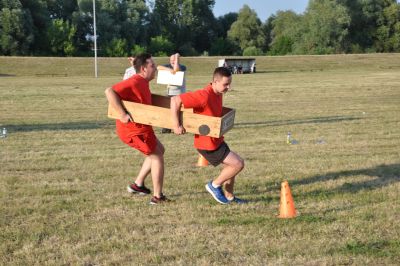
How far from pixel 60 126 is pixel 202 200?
345 inches

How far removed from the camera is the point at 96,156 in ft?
33.7

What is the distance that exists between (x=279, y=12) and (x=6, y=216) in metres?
106

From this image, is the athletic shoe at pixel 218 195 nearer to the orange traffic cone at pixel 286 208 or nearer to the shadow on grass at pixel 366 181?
the orange traffic cone at pixel 286 208

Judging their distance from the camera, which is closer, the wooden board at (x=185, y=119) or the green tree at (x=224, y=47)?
the wooden board at (x=185, y=119)

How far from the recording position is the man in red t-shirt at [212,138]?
6.27 metres

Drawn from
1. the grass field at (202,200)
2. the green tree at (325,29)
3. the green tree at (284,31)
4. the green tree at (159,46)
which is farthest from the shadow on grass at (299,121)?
the green tree at (284,31)

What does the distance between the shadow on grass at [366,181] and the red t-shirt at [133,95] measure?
2416 millimetres

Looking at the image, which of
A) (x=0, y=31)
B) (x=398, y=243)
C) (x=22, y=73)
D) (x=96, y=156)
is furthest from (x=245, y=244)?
(x=0, y=31)

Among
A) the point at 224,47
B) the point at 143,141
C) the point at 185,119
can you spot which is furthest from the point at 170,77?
the point at 224,47

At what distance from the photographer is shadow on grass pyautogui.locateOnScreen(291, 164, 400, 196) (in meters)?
7.47

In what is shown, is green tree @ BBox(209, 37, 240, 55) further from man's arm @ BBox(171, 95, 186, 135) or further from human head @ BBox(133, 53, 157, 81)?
man's arm @ BBox(171, 95, 186, 135)

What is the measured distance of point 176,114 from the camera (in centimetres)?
625

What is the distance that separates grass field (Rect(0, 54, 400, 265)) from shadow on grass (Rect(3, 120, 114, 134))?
29mm

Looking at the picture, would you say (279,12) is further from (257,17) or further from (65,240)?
(65,240)
